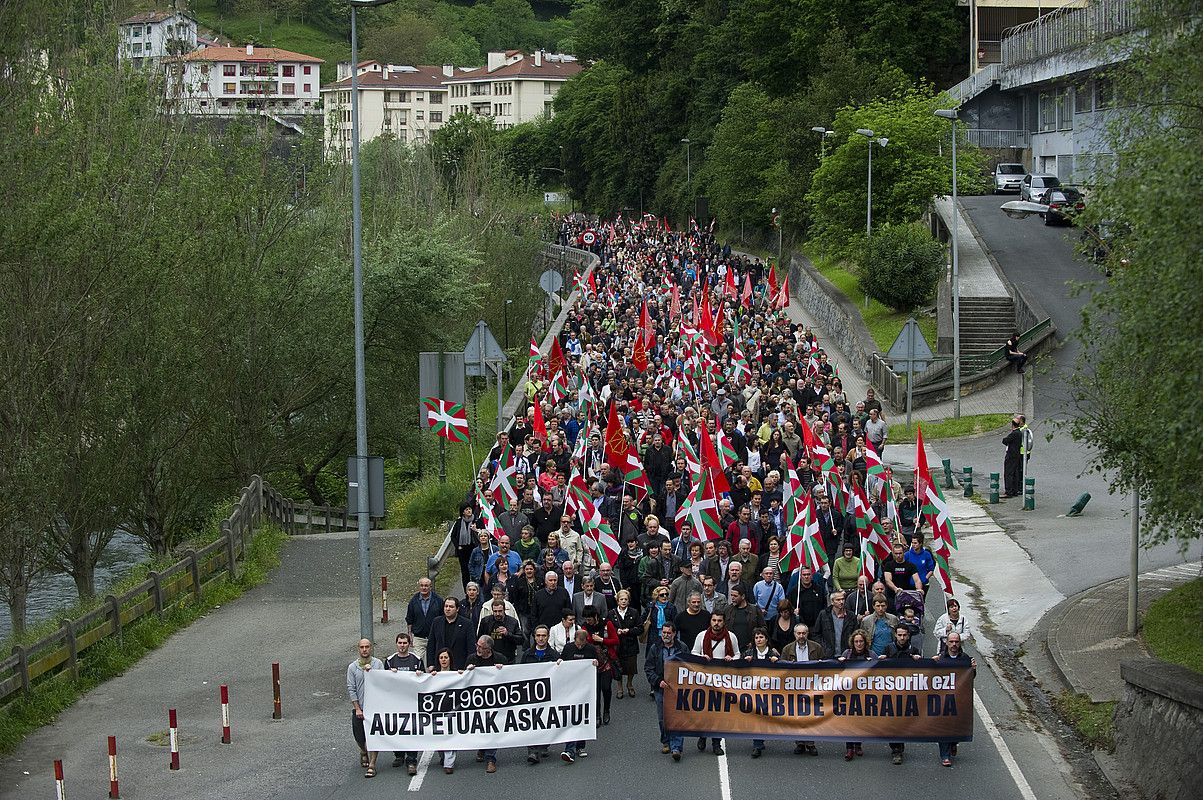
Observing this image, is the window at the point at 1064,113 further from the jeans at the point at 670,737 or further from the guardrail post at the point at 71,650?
the jeans at the point at 670,737

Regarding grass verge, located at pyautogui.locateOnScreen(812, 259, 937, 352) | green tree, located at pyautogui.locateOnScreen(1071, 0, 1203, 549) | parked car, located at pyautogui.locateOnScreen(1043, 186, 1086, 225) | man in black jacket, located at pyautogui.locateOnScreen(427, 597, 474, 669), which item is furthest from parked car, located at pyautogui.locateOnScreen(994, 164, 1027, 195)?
man in black jacket, located at pyautogui.locateOnScreen(427, 597, 474, 669)

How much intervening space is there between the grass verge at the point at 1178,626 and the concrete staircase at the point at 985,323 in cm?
2117

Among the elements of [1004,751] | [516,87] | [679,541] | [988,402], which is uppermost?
[516,87]

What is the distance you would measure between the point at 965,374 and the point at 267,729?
2578cm

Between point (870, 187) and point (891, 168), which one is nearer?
point (870, 187)

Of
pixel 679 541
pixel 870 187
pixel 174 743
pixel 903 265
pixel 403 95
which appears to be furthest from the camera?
pixel 403 95

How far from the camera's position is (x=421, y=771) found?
13.7 m

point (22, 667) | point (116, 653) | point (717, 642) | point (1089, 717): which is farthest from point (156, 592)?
point (1089, 717)

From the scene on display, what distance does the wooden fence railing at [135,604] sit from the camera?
16.0 meters

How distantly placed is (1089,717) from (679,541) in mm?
5464

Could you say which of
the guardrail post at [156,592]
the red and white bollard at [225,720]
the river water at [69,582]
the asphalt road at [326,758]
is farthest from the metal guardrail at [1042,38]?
the red and white bollard at [225,720]

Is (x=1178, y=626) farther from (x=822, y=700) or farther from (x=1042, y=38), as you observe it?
(x=1042, y=38)

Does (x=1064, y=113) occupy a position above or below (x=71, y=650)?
above

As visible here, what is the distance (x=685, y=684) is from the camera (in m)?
13.6
